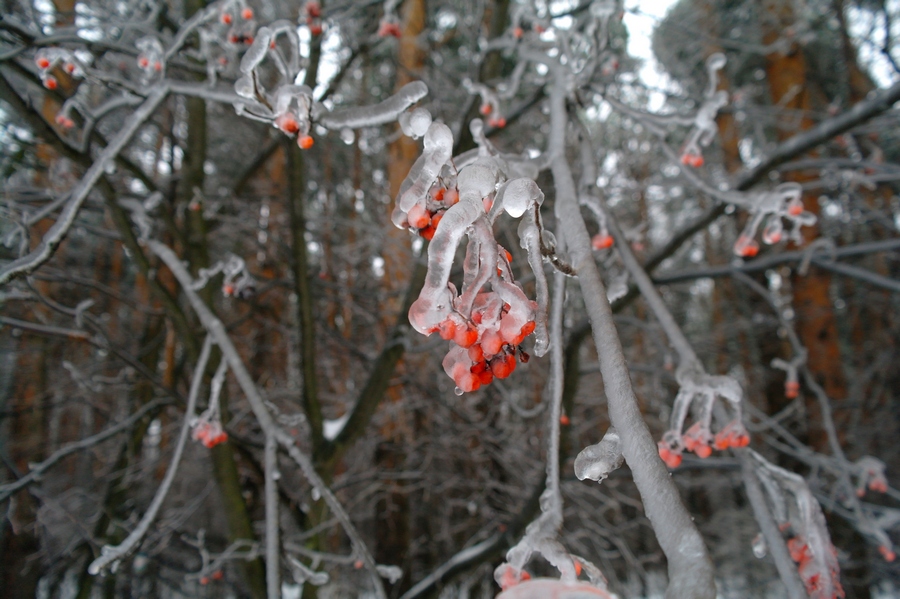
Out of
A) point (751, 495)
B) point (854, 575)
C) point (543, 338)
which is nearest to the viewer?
point (543, 338)

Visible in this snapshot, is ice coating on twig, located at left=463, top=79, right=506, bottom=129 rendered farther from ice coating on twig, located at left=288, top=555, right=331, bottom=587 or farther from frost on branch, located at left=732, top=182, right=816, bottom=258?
ice coating on twig, located at left=288, top=555, right=331, bottom=587

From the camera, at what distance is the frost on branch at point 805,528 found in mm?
1079

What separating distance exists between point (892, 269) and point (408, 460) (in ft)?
24.9

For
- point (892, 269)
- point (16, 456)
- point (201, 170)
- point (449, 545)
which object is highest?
point (201, 170)

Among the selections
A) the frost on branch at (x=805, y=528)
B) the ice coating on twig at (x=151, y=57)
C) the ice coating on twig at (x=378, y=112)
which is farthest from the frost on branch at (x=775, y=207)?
the ice coating on twig at (x=151, y=57)

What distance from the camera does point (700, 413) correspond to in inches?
49.8

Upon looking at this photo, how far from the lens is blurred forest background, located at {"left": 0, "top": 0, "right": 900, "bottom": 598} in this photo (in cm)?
278

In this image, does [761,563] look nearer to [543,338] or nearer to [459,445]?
[459,445]

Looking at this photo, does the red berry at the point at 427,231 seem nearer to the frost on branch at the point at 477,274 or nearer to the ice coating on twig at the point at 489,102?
the frost on branch at the point at 477,274

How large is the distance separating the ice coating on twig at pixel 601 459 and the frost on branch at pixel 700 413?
0.57 metres

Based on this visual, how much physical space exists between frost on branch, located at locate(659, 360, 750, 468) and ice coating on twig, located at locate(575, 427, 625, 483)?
1.88 feet

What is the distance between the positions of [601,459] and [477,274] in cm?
28

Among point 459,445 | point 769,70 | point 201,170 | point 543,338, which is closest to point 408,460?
point 459,445

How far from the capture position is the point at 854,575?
5.76 metres
